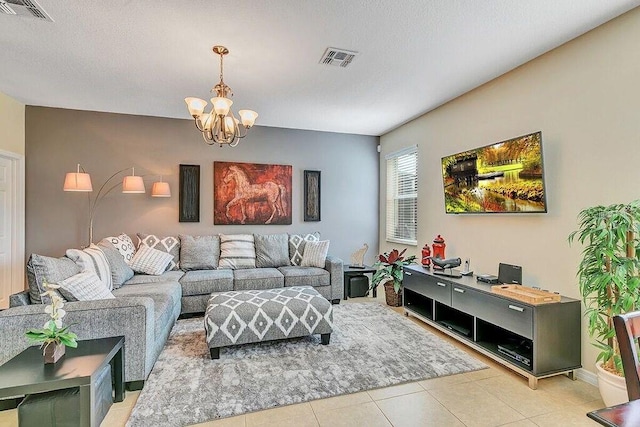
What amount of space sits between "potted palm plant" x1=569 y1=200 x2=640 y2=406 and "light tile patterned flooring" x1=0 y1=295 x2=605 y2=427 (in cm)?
25

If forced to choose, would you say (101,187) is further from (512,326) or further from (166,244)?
(512,326)

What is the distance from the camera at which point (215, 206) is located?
4.92 m

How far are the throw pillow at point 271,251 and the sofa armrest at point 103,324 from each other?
233cm

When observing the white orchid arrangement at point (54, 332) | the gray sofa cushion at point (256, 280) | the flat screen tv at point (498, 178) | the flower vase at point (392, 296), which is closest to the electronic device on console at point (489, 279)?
the flat screen tv at point (498, 178)

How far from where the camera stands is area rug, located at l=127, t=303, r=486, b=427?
2.12 metres

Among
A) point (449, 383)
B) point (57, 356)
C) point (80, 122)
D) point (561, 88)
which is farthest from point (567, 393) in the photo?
point (80, 122)

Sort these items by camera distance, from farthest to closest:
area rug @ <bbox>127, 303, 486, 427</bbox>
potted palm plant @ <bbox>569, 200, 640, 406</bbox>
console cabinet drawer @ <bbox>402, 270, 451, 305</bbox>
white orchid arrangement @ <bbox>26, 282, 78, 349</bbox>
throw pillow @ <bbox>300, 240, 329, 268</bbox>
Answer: throw pillow @ <bbox>300, 240, 329, 268</bbox>, console cabinet drawer @ <bbox>402, 270, 451, 305</bbox>, area rug @ <bbox>127, 303, 486, 427</bbox>, potted palm plant @ <bbox>569, 200, 640, 406</bbox>, white orchid arrangement @ <bbox>26, 282, 78, 349</bbox>

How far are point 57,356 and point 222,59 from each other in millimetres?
2523

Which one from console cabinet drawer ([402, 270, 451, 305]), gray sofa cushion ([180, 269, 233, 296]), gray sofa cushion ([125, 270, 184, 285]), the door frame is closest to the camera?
console cabinet drawer ([402, 270, 451, 305])

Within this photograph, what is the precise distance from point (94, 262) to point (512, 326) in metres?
3.62

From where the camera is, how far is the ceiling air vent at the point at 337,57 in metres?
2.77

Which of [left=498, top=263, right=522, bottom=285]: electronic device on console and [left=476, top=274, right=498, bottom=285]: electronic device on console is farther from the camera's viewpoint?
[left=476, top=274, right=498, bottom=285]: electronic device on console

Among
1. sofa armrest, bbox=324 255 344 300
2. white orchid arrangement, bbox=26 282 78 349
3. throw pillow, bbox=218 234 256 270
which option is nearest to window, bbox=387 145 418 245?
sofa armrest, bbox=324 255 344 300

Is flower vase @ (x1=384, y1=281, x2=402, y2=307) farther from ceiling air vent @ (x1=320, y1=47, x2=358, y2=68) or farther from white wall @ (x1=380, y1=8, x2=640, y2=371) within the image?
ceiling air vent @ (x1=320, y1=47, x2=358, y2=68)
